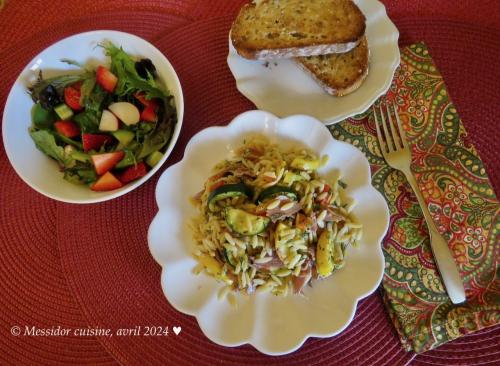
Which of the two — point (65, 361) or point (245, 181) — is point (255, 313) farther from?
point (65, 361)

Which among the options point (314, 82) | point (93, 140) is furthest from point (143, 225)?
point (314, 82)

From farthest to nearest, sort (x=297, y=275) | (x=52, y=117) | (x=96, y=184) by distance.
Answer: (x=52, y=117)
(x=96, y=184)
(x=297, y=275)

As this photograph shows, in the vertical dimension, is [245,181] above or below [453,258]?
above

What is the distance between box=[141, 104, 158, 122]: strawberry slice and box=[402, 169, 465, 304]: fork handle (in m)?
0.92

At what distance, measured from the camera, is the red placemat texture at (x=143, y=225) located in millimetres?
1343

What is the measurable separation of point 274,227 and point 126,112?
0.63 m

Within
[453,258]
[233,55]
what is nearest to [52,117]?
[233,55]

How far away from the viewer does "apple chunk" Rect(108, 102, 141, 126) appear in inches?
57.2

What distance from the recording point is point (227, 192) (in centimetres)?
126

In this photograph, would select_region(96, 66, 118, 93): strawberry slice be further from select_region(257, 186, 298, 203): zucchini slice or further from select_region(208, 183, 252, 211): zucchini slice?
select_region(257, 186, 298, 203): zucchini slice

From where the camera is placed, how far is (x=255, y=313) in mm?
1296

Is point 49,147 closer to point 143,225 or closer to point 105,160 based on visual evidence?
point 105,160

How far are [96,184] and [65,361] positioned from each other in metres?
0.57

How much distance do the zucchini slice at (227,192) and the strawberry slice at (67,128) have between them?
545 millimetres
